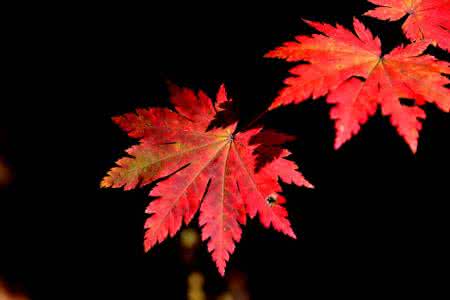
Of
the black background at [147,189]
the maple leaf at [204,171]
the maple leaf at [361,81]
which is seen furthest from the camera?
the black background at [147,189]

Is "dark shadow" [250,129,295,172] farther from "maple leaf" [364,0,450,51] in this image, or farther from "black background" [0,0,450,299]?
"maple leaf" [364,0,450,51]

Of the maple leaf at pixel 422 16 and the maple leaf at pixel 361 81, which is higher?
the maple leaf at pixel 422 16

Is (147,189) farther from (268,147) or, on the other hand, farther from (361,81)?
(361,81)

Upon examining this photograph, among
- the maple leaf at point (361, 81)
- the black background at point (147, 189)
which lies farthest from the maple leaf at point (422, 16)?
the black background at point (147, 189)

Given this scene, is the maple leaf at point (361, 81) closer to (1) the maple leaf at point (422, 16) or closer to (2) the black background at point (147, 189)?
(1) the maple leaf at point (422, 16)

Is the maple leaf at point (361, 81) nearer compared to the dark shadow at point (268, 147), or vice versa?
the maple leaf at point (361, 81)

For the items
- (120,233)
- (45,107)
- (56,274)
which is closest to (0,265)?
(56,274)
